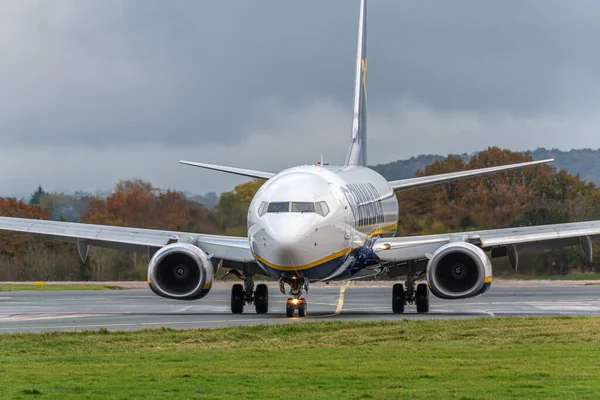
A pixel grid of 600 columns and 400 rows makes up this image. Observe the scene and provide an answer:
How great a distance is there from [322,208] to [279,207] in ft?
3.30

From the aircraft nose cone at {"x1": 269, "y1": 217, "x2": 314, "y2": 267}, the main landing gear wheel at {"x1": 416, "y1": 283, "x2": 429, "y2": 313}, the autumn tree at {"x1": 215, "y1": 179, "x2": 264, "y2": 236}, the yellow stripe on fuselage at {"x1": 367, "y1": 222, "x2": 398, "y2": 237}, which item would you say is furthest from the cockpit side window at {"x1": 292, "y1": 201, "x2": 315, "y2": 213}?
the autumn tree at {"x1": 215, "y1": 179, "x2": 264, "y2": 236}

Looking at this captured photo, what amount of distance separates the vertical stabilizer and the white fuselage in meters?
13.2

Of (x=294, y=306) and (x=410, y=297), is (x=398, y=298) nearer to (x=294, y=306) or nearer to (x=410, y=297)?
(x=410, y=297)

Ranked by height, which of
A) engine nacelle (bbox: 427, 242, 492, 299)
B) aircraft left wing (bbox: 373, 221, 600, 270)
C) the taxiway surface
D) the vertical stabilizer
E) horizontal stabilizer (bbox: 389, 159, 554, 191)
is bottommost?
the taxiway surface

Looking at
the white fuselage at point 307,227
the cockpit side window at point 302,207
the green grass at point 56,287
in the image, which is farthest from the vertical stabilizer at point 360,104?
the cockpit side window at point 302,207

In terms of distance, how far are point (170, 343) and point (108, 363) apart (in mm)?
3307

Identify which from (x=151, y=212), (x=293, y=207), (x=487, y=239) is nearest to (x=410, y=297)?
(x=487, y=239)

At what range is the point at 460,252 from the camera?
2811cm

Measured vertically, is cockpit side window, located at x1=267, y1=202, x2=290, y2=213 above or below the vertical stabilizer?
below

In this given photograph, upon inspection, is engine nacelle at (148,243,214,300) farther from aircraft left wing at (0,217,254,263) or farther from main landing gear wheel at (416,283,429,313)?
main landing gear wheel at (416,283,429,313)

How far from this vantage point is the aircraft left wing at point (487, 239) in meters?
29.6

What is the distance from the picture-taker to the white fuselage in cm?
2538

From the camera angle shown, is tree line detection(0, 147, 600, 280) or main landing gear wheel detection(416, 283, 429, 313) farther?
tree line detection(0, 147, 600, 280)

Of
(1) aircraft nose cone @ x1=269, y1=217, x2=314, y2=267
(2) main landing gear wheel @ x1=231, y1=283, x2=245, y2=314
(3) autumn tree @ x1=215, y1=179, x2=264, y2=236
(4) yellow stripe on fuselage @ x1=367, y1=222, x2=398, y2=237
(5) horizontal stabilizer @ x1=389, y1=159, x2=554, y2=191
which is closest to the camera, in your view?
(1) aircraft nose cone @ x1=269, y1=217, x2=314, y2=267
